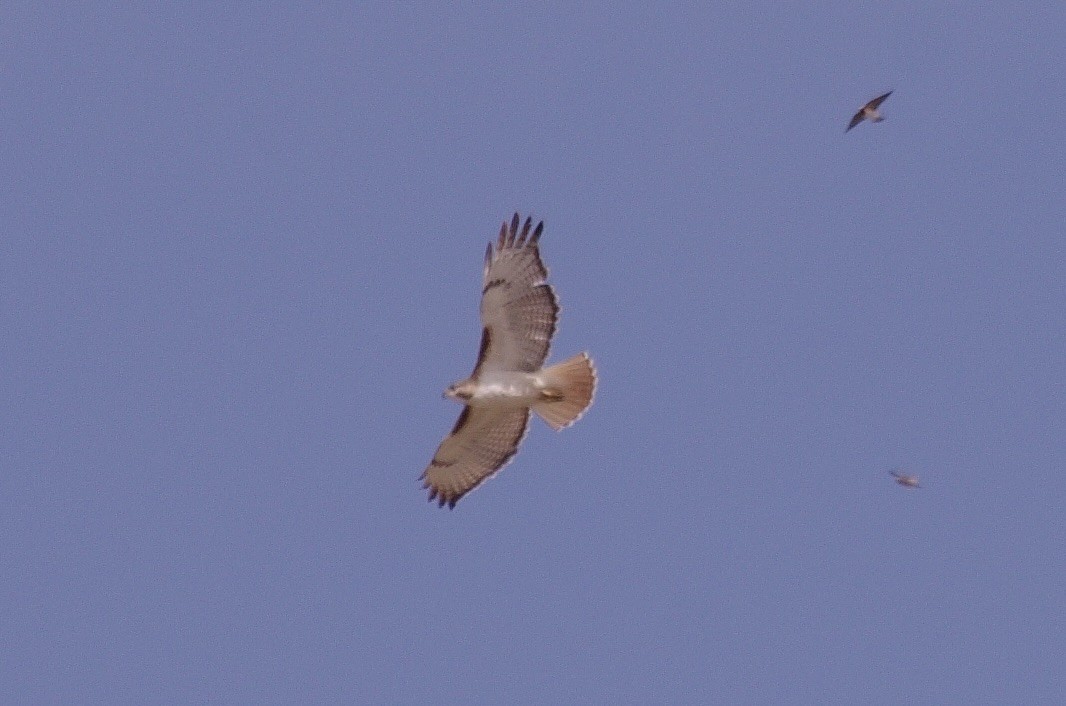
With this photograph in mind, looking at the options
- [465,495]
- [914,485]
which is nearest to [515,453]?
[465,495]

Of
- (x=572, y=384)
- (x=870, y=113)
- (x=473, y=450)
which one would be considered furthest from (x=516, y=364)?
(x=870, y=113)

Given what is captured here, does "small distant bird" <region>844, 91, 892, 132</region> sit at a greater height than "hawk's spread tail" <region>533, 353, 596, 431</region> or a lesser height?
greater

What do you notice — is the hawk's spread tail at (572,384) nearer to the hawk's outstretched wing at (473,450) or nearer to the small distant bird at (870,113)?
the hawk's outstretched wing at (473,450)

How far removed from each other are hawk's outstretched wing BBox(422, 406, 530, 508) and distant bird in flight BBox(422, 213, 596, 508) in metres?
0.01

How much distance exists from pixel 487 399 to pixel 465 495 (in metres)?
1.44

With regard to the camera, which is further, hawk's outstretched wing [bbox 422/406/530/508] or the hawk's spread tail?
hawk's outstretched wing [bbox 422/406/530/508]

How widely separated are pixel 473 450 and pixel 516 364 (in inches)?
52.2

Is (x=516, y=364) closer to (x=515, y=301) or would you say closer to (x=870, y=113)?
(x=515, y=301)

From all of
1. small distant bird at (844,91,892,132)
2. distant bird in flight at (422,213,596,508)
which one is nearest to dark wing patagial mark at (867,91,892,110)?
small distant bird at (844,91,892,132)

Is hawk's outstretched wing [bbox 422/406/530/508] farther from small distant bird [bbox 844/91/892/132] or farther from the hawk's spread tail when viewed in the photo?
small distant bird [bbox 844/91/892/132]

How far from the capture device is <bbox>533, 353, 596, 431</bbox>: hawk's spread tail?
15.4m

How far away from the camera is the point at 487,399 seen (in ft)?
50.4

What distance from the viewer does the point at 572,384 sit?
50.7ft

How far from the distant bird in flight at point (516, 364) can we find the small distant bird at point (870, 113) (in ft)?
10.2
